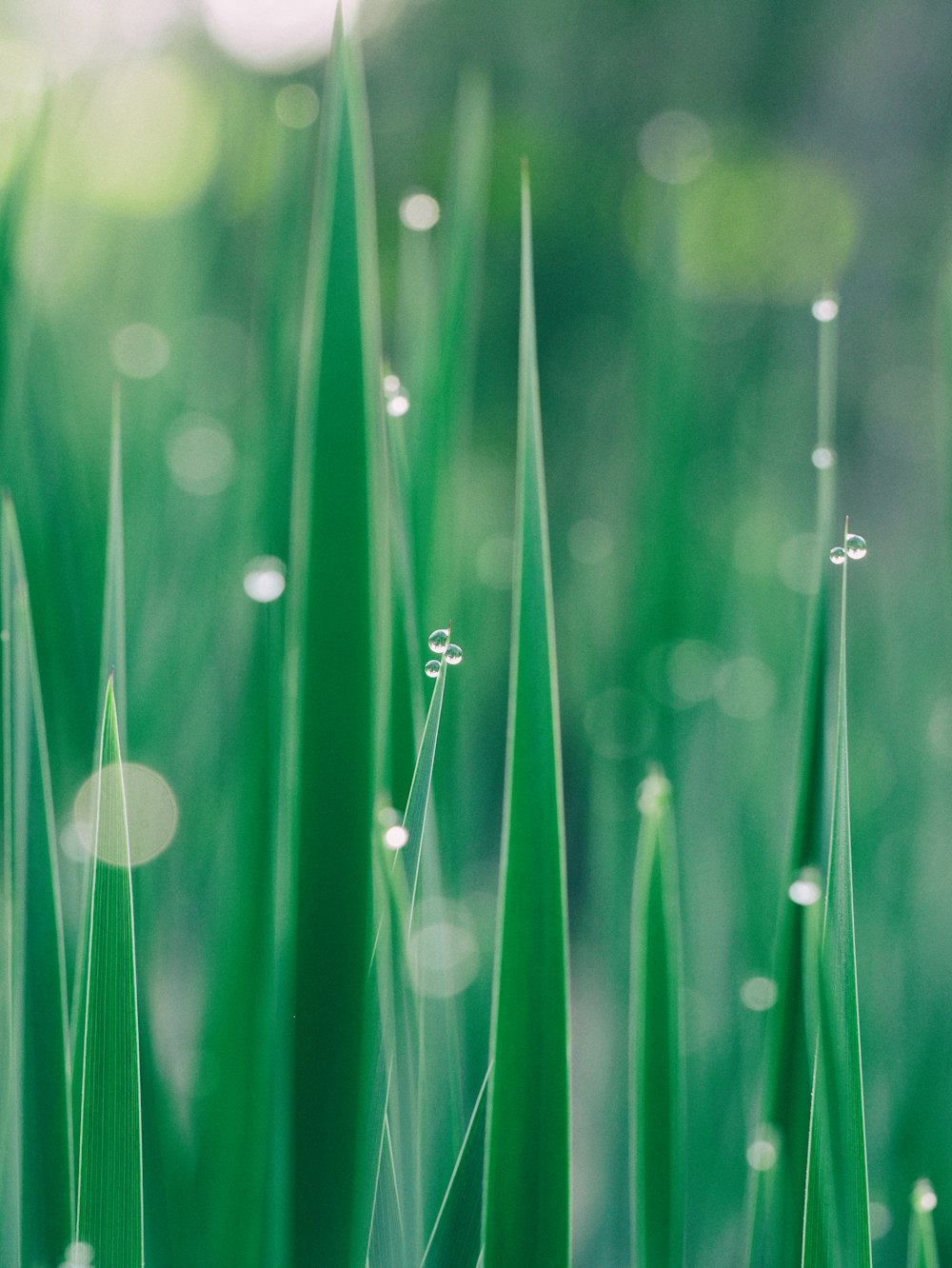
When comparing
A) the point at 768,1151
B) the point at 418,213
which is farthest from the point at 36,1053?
the point at 418,213

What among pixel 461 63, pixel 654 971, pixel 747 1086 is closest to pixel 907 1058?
pixel 747 1086

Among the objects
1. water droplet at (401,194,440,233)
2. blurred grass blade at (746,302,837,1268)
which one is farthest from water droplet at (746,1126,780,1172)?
water droplet at (401,194,440,233)

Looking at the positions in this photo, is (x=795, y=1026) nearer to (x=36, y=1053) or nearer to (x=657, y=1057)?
(x=657, y=1057)

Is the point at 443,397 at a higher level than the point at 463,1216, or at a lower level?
higher

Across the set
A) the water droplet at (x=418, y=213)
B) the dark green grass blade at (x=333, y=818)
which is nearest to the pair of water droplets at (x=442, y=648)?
the dark green grass blade at (x=333, y=818)

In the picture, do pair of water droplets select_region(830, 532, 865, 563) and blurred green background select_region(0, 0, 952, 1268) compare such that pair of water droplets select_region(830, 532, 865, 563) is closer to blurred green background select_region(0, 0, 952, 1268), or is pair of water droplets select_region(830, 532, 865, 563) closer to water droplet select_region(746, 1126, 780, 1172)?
blurred green background select_region(0, 0, 952, 1268)

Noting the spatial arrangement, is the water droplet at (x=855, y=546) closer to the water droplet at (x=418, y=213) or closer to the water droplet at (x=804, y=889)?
the water droplet at (x=804, y=889)
